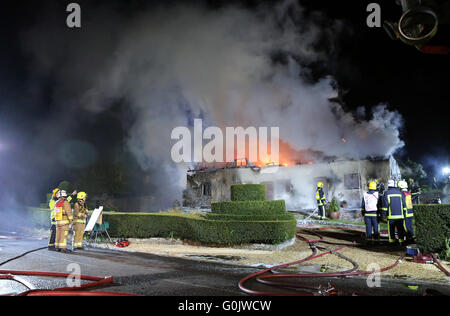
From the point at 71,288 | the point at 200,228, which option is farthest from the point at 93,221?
the point at 71,288

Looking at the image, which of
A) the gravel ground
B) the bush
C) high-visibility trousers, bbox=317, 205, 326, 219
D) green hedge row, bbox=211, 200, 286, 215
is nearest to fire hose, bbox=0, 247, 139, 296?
the gravel ground

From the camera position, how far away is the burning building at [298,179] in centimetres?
2161

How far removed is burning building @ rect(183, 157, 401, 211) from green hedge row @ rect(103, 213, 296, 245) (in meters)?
13.7

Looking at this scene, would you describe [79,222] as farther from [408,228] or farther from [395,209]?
[408,228]

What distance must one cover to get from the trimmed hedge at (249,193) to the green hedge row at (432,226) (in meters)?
5.20

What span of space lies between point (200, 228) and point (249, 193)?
7.47 ft

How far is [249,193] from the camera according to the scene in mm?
11180

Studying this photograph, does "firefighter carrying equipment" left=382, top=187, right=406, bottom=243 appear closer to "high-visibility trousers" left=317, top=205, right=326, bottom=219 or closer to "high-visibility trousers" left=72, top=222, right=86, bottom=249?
"high-visibility trousers" left=317, top=205, right=326, bottom=219

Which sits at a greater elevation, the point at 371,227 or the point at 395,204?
the point at 395,204

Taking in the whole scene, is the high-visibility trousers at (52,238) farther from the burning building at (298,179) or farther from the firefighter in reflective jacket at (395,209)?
the burning building at (298,179)

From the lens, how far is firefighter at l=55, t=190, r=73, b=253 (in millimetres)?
9216

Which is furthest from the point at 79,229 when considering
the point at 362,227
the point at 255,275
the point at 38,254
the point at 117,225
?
the point at 362,227

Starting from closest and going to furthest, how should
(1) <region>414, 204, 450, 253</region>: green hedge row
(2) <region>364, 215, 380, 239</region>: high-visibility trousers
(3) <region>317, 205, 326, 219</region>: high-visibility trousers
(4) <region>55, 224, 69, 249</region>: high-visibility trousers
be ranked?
(1) <region>414, 204, 450, 253</region>: green hedge row → (4) <region>55, 224, 69, 249</region>: high-visibility trousers → (2) <region>364, 215, 380, 239</region>: high-visibility trousers → (3) <region>317, 205, 326, 219</region>: high-visibility trousers

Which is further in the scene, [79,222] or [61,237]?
[79,222]
